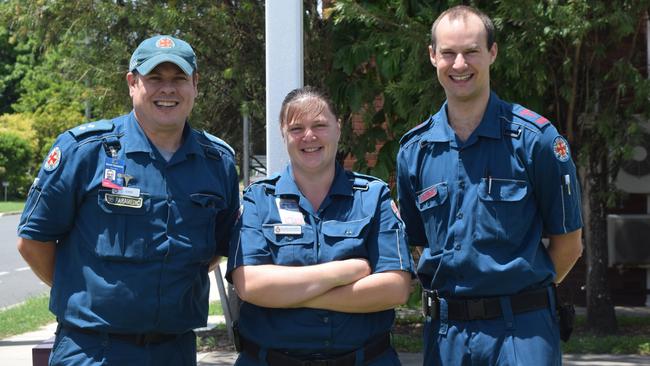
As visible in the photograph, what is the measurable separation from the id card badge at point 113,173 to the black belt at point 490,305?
1391mm

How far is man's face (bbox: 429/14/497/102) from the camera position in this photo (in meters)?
3.52

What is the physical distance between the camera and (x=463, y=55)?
3.53 m

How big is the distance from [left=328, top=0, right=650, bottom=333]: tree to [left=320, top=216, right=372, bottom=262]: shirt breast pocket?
→ 11.4 feet

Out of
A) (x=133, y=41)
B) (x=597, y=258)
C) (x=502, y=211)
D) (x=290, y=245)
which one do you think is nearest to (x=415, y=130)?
(x=502, y=211)

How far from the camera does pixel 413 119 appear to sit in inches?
281

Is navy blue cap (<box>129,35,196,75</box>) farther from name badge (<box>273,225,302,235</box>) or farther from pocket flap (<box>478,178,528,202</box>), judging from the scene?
pocket flap (<box>478,178,528,202</box>)

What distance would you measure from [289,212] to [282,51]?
1.85 metres

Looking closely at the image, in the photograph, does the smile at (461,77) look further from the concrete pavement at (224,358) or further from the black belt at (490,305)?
the concrete pavement at (224,358)

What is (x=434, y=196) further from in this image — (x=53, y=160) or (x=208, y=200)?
(x=53, y=160)

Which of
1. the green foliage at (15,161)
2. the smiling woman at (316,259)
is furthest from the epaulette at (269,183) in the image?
the green foliage at (15,161)

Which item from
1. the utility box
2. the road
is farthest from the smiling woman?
the road

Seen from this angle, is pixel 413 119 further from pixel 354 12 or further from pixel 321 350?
pixel 321 350

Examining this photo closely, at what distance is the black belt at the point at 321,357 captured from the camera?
348cm

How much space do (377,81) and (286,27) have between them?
2.47 m
